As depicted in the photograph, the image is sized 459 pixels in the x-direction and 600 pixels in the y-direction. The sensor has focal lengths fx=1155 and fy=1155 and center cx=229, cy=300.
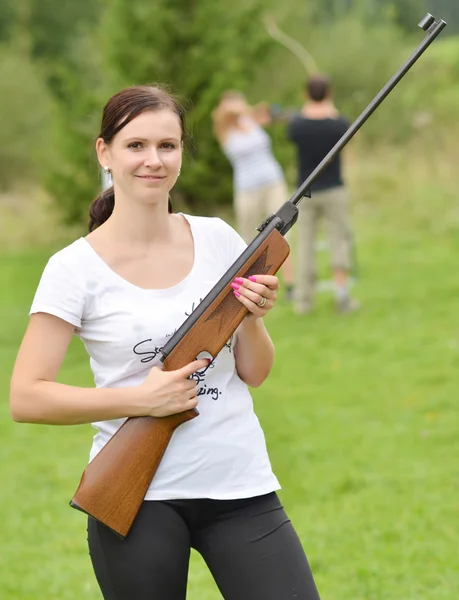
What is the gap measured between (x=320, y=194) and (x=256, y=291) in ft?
26.5

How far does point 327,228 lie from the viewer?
35.4 ft

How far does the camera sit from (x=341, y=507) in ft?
18.7

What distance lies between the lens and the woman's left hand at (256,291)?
8.36 feet

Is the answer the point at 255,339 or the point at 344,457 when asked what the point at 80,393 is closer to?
the point at 255,339

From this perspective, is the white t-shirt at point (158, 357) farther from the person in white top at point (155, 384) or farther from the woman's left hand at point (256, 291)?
the woman's left hand at point (256, 291)

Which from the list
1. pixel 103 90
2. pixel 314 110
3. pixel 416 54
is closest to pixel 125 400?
pixel 416 54

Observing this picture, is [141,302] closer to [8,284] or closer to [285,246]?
[285,246]

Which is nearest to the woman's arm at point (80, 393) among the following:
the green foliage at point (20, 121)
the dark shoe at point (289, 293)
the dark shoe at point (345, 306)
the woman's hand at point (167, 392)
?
the woman's hand at point (167, 392)

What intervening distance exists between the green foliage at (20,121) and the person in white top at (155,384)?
76.1 feet

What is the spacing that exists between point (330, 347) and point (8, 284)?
7.07 m

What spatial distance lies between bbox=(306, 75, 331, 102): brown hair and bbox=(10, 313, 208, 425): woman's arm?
7.87 m

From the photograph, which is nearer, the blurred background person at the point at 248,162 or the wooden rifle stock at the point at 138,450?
the wooden rifle stock at the point at 138,450

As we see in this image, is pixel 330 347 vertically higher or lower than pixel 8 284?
lower

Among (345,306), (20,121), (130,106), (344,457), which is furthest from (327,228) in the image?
(20,121)
